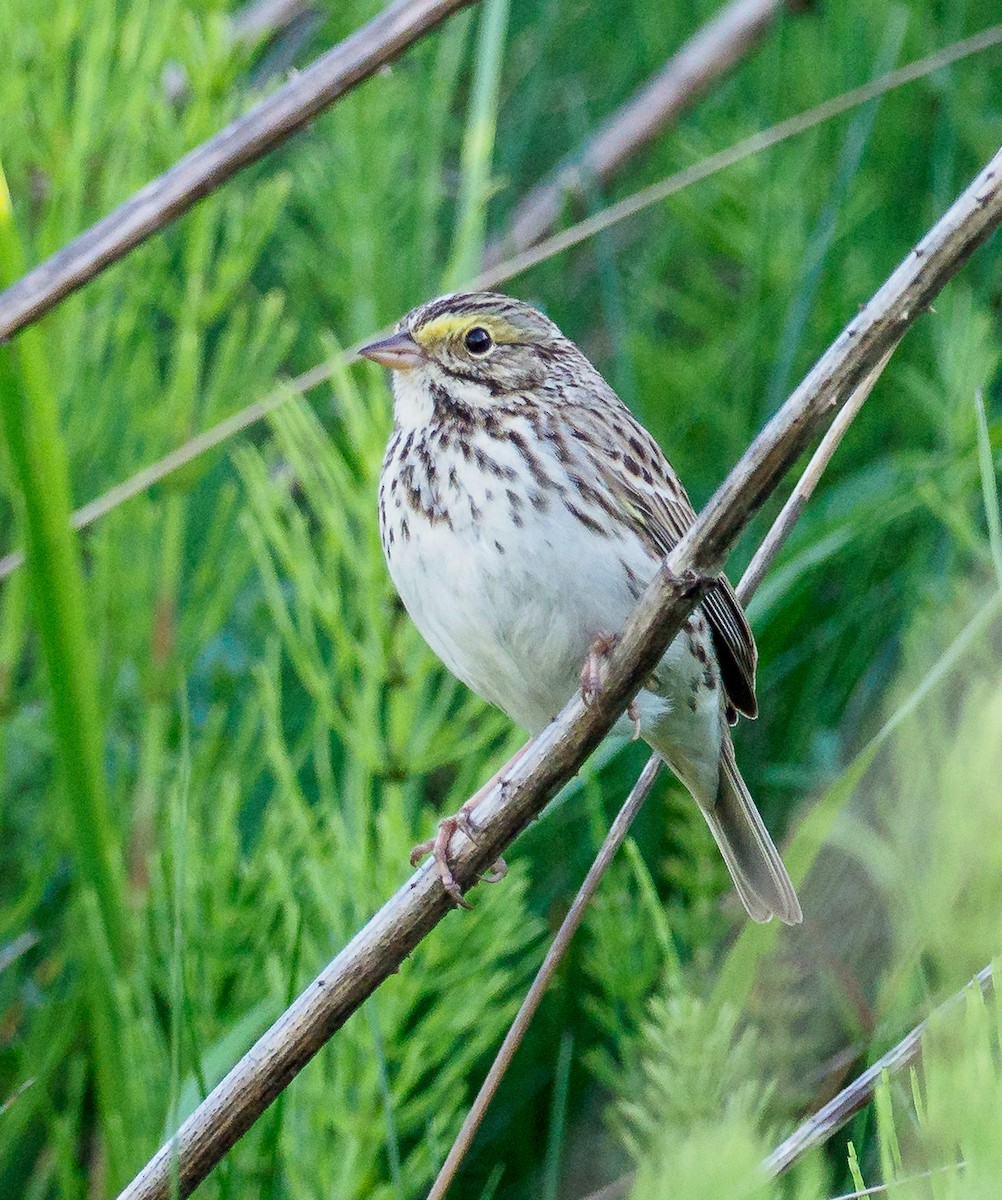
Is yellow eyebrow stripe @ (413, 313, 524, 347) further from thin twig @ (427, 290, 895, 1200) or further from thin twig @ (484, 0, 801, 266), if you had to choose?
thin twig @ (484, 0, 801, 266)

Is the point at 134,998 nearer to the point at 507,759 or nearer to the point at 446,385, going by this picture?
the point at 507,759

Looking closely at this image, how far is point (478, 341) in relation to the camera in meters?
2.63

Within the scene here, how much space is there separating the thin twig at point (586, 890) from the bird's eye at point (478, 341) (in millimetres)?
686

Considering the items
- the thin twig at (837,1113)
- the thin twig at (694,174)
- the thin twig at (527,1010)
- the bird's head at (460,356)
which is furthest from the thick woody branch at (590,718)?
the thin twig at (694,174)

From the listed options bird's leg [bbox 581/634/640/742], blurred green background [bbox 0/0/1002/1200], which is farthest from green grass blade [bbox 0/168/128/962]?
bird's leg [bbox 581/634/640/742]

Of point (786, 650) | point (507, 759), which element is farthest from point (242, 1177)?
point (786, 650)

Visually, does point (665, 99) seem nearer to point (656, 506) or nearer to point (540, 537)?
Answer: point (656, 506)

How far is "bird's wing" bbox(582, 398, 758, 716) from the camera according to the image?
8.25 ft

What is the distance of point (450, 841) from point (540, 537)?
0.54 m

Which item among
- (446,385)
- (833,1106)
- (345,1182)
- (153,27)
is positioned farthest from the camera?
(153,27)

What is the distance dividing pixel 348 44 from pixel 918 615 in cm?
121

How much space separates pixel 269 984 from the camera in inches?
96.3

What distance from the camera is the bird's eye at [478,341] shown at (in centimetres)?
262

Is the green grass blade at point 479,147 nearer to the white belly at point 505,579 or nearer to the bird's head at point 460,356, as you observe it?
the bird's head at point 460,356
